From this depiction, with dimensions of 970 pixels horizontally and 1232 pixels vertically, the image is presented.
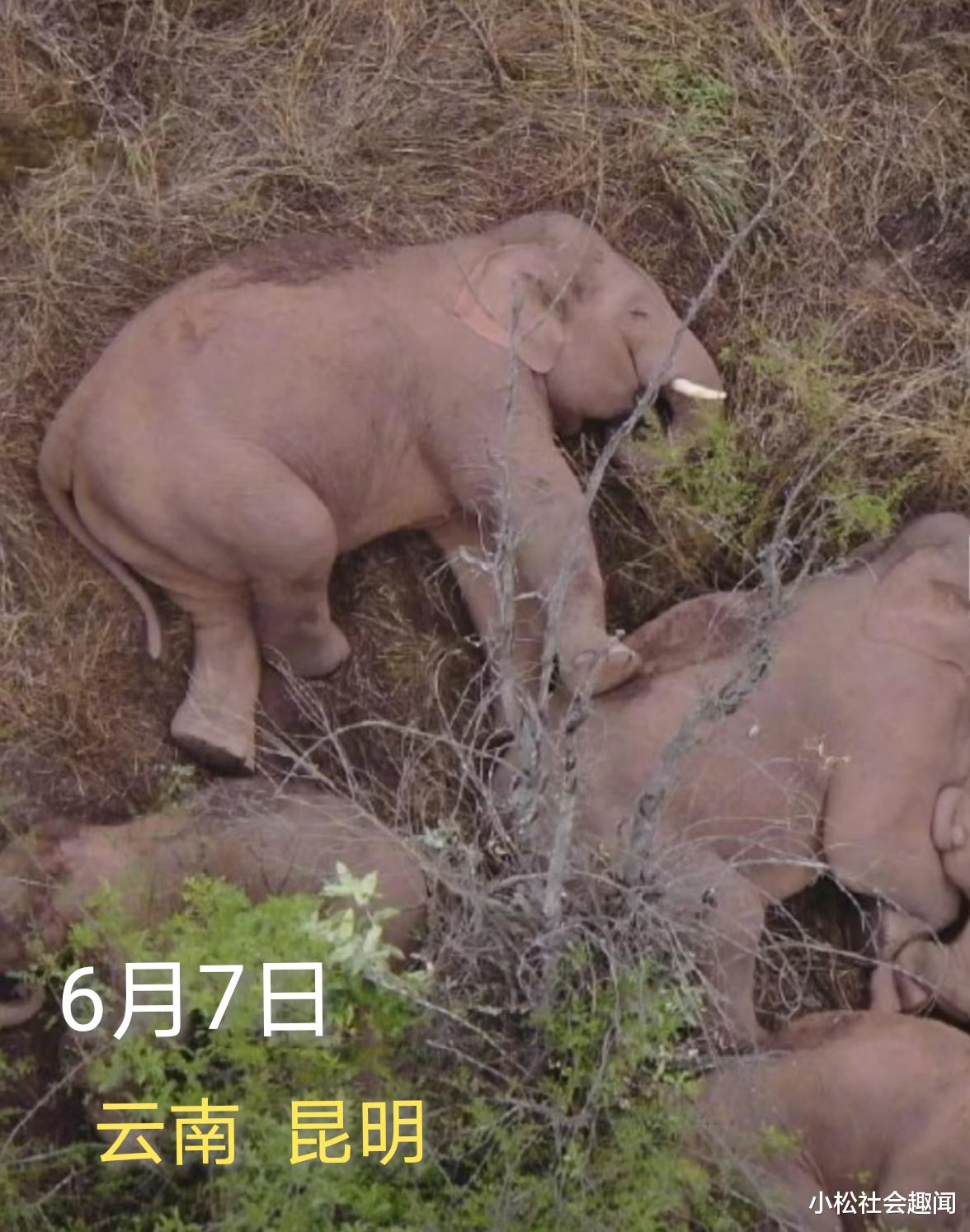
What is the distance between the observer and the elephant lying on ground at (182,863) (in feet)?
8.22

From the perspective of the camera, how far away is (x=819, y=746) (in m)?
2.74

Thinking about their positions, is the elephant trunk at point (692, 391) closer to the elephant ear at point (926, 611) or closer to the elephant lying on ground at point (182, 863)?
the elephant ear at point (926, 611)

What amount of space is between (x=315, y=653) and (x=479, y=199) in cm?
70

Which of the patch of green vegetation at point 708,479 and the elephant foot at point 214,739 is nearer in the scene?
the elephant foot at point 214,739

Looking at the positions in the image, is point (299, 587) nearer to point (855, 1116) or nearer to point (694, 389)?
point (694, 389)

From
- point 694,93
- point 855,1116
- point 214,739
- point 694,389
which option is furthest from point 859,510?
point 214,739

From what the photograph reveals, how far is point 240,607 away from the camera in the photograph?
2727 mm

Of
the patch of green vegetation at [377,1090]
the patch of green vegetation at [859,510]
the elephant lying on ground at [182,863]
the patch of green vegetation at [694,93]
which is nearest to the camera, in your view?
the patch of green vegetation at [377,1090]

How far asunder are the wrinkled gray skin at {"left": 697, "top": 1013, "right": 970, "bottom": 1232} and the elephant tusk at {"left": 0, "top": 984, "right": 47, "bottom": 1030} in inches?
31.5

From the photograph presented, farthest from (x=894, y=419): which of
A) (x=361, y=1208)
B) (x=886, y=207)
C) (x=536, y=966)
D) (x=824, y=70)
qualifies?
(x=361, y=1208)

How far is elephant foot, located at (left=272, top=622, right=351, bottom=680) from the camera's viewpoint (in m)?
2.76

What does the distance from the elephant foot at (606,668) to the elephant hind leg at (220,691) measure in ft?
1.36

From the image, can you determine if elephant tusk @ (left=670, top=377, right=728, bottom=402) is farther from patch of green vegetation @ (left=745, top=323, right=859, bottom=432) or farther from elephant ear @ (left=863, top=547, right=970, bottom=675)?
elephant ear @ (left=863, top=547, right=970, bottom=675)

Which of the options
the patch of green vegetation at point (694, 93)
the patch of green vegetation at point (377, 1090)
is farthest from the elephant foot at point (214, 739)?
the patch of green vegetation at point (694, 93)
